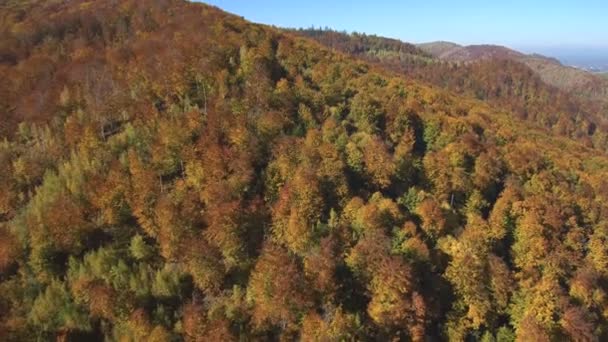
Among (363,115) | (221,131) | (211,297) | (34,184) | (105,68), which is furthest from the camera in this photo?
(105,68)

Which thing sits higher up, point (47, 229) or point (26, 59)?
point (26, 59)

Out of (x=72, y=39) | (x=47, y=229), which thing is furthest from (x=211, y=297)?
(x=72, y=39)

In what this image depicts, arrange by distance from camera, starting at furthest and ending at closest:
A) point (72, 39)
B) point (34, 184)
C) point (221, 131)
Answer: point (72, 39)
point (221, 131)
point (34, 184)

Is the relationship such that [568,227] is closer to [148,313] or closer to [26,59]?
[148,313]

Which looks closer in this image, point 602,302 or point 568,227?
point 602,302

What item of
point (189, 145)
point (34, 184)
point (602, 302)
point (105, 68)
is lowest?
point (602, 302)

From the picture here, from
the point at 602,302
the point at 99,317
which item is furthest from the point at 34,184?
the point at 602,302
